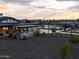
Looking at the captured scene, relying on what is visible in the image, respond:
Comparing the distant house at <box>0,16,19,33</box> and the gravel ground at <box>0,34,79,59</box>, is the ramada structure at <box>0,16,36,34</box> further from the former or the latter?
the gravel ground at <box>0,34,79,59</box>

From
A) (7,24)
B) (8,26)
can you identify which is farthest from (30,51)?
(7,24)

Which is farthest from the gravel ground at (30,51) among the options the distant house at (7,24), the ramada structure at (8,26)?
the distant house at (7,24)

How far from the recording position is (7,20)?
68938 millimetres

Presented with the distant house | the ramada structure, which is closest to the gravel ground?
the ramada structure

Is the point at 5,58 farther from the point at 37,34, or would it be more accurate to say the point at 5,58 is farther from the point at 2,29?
→ the point at 2,29

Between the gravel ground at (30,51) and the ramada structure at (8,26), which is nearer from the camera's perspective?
the gravel ground at (30,51)

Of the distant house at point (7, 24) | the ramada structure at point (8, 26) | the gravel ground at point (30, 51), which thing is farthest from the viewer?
the distant house at point (7, 24)

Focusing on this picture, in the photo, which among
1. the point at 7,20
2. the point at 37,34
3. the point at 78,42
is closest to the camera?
the point at 78,42

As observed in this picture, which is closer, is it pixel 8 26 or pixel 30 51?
pixel 30 51

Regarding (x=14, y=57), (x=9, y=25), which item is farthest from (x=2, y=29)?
(x=14, y=57)

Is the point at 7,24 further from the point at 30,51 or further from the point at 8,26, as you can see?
the point at 30,51

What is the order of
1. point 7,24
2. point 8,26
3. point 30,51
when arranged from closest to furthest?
point 30,51, point 8,26, point 7,24

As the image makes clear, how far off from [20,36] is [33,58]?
26213 mm

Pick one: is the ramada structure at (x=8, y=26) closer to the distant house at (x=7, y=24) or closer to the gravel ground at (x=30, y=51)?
the distant house at (x=7, y=24)
